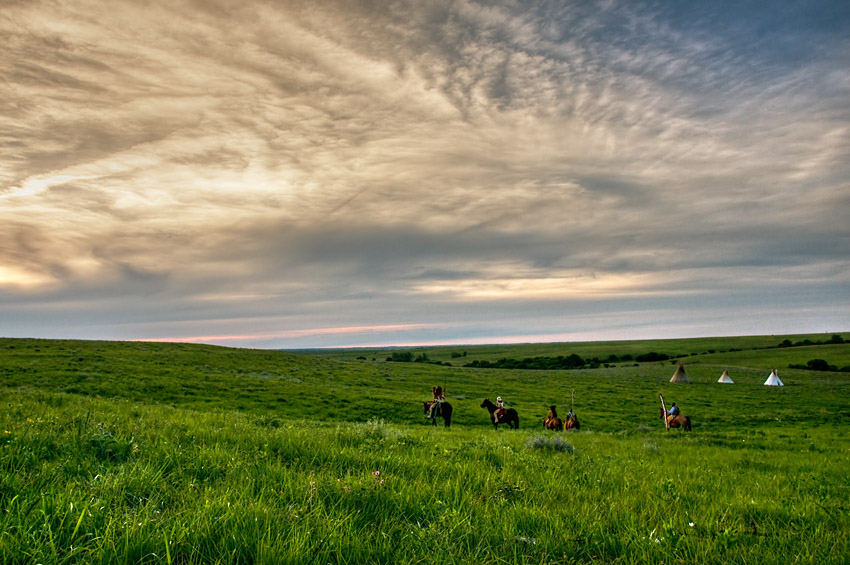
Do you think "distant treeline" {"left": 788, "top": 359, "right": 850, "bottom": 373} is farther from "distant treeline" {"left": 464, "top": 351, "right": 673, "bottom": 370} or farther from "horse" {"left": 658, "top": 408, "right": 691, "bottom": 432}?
"horse" {"left": 658, "top": 408, "right": 691, "bottom": 432}

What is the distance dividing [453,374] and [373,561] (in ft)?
256

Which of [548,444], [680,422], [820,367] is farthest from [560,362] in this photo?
[548,444]

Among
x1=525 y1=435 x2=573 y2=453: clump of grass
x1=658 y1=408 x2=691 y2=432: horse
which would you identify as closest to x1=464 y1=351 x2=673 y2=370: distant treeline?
x1=658 y1=408 x2=691 y2=432: horse

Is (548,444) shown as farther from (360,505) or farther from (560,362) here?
(560,362)

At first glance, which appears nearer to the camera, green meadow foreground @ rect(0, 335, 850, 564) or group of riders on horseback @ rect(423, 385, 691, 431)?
green meadow foreground @ rect(0, 335, 850, 564)

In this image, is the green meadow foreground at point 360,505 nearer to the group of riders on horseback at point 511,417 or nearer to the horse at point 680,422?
the group of riders on horseback at point 511,417

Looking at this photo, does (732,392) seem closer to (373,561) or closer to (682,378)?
(682,378)

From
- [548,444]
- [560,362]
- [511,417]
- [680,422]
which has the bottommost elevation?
[560,362]

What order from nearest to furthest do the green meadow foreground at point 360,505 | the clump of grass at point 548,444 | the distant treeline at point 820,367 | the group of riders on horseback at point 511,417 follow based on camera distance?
the green meadow foreground at point 360,505 → the clump of grass at point 548,444 → the group of riders on horseback at point 511,417 → the distant treeline at point 820,367

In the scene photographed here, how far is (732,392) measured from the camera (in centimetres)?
6116

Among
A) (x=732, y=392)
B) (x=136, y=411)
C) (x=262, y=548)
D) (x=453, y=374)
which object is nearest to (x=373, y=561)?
(x=262, y=548)

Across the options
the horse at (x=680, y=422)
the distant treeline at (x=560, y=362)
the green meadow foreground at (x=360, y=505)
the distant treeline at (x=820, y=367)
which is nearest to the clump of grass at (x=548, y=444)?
the green meadow foreground at (x=360, y=505)

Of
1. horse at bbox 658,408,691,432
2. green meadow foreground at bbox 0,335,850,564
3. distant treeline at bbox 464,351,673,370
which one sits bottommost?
distant treeline at bbox 464,351,673,370

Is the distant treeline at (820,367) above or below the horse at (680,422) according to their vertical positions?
below
